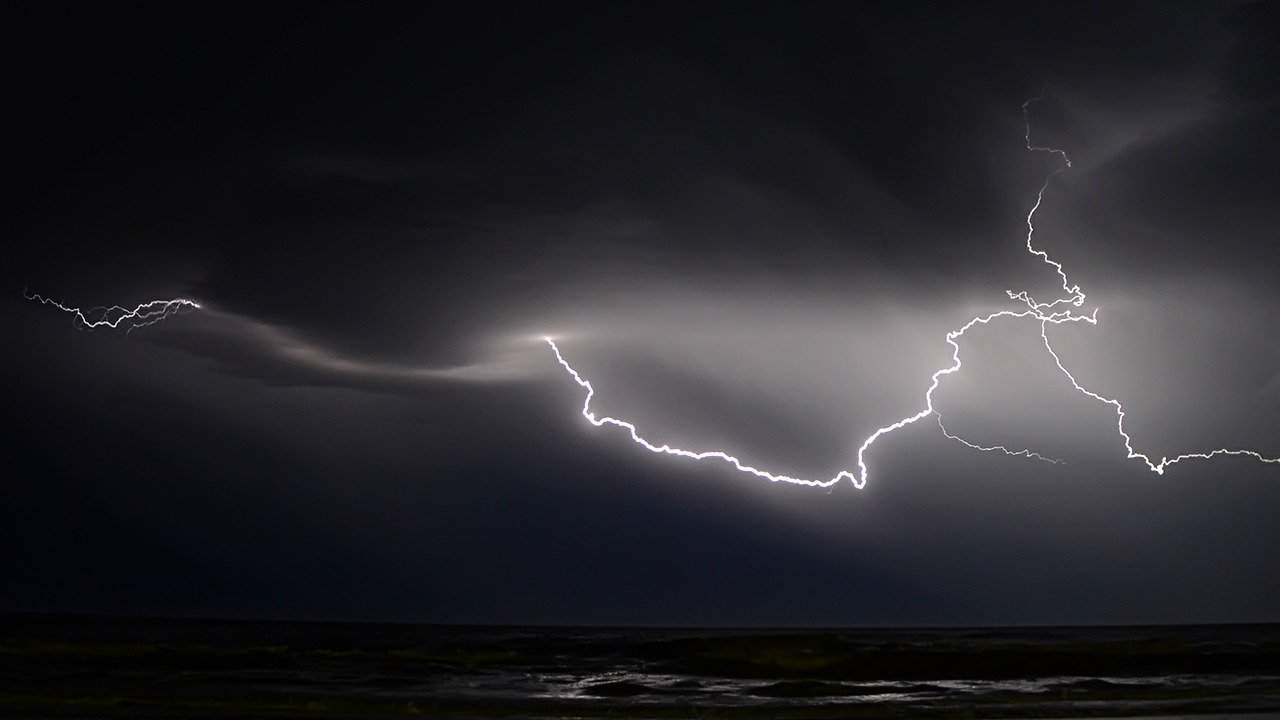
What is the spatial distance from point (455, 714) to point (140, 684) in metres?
5.70

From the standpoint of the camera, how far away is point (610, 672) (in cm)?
1977

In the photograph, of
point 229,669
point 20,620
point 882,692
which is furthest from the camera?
point 20,620

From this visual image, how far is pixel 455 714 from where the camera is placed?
11.2 meters

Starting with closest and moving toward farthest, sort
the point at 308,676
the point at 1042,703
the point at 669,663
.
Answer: the point at 1042,703
the point at 308,676
the point at 669,663

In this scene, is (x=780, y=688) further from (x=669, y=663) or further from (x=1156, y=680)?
(x=669, y=663)

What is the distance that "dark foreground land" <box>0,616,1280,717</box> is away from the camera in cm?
1176

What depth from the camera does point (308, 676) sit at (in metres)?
16.8

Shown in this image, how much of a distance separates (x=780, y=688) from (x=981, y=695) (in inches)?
116

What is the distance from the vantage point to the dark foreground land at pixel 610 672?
11.8m

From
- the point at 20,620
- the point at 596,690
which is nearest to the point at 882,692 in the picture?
the point at 596,690

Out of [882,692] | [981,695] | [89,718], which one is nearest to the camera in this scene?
[89,718]

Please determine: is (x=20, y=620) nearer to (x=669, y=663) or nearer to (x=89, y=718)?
(x=669, y=663)

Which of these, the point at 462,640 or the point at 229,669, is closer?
the point at 229,669

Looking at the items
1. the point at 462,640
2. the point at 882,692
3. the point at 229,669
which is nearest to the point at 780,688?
the point at 882,692
